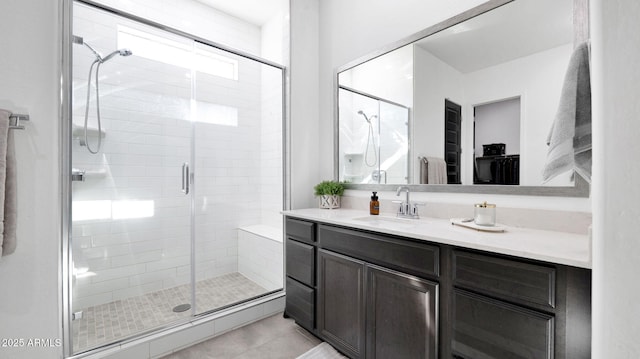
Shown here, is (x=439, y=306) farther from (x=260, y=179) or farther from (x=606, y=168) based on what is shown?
(x=260, y=179)

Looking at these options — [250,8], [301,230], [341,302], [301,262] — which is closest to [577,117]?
[341,302]

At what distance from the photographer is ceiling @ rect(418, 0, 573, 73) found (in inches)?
50.0

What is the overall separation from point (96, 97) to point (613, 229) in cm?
277

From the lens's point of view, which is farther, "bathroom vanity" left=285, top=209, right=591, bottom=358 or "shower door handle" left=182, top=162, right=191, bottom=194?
"shower door handle" left=182, top=162, right=191, bottom=194

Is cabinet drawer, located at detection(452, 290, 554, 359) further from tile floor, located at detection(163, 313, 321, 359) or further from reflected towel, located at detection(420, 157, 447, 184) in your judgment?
tile floor, located at detection(163, 313, 321, 359)

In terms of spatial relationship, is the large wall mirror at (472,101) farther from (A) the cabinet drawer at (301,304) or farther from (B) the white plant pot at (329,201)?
(A) the cabinet drawer at (301,304)

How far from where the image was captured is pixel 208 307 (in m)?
2.09

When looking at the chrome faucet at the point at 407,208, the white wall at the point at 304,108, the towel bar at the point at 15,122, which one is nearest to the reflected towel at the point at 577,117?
the chrome faucet at the point at 407,208

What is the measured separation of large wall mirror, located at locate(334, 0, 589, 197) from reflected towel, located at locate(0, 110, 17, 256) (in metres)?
2.12

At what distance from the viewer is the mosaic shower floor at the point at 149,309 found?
64.9 inches

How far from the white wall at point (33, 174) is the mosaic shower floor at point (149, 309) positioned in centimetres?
28

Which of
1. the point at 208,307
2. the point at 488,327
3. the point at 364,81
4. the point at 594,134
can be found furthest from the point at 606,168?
the point at 208,307

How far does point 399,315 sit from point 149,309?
1924mm

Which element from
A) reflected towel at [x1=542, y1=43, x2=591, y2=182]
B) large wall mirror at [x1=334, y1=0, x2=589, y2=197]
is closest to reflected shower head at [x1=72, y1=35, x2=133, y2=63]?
large wall mirror at [x1=334, y1=0, x2=589, y2=197]
